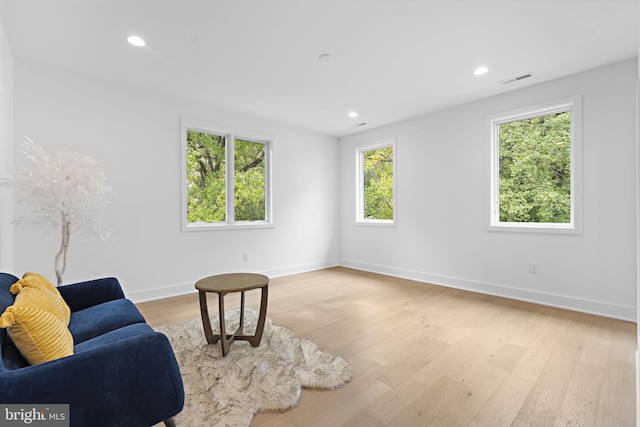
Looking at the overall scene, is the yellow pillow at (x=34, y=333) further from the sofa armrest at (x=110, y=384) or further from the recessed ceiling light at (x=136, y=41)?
the recessed ceiling light at (x=136, y=41)

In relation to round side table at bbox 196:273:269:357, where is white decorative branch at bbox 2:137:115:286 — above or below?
above

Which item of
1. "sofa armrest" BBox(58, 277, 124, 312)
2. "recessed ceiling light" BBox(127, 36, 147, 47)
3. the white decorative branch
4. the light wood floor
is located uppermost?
"recessed ceiling light" BBox(127, 36, 147, 47)

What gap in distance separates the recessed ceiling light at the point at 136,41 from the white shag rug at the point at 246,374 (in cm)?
257

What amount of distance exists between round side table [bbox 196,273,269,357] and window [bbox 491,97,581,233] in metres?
3.20

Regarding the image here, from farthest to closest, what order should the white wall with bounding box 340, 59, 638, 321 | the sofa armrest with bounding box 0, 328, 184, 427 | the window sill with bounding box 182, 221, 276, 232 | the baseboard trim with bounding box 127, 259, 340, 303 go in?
the window sill with bounding box 182, 221, 276, 232, the baseboard trim with bounding box 127, 259, 340, 303, the white wall with bounding box 340, 59, 638, 321, the sofa armrest with bounding box 0, 328, 184, 427

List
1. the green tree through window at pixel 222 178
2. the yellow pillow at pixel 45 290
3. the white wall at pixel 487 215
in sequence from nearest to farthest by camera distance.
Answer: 1. the yellow pillow at pixel 45 290
2. the white wall at pixel 487 215
3. the green tree through window at pixel 222 178

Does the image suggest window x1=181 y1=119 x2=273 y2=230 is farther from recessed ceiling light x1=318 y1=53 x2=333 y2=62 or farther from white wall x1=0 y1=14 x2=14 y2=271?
recessed ceiling light x1=318 y1=53 x2=333 y2=62

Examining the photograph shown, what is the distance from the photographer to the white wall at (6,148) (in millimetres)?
2459

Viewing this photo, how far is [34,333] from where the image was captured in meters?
1.20

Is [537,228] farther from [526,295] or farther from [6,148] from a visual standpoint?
[6,148]

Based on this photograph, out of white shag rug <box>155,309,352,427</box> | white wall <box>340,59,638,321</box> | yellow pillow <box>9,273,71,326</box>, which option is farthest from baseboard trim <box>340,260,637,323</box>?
yellow pillow <box>9,273,71,326</box>

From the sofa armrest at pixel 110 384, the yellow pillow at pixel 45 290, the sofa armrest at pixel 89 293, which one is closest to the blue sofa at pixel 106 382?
the sofa armrest at pixel 110 384

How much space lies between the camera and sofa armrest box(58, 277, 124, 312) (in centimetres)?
217

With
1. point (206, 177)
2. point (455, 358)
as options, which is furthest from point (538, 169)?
point (206, 177)
